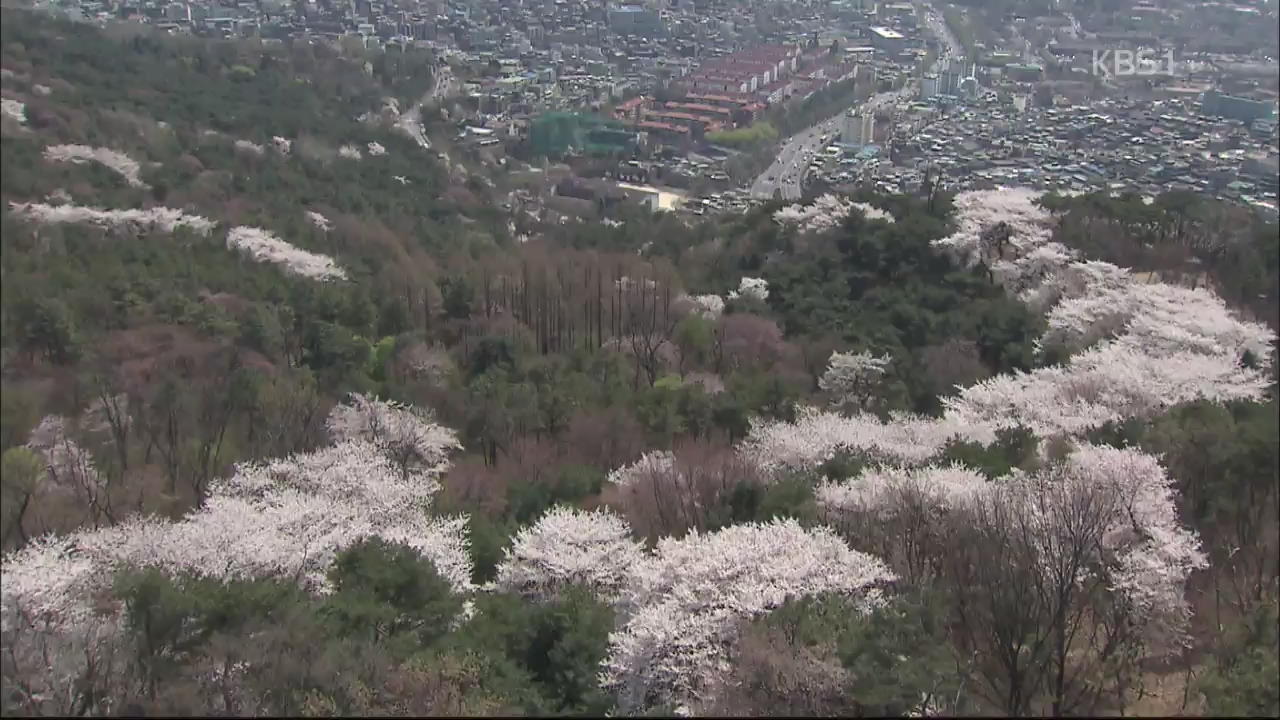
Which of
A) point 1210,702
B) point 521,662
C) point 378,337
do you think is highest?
point 1210,702

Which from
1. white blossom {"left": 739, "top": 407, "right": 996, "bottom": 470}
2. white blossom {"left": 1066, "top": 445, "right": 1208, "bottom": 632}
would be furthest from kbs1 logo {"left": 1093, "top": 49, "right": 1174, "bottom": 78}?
white blossom {"left": 1066, "top": 445, "right": 1208, "bottom": 632}

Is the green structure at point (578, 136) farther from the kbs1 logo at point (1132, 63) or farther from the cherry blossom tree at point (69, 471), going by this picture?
the cherry blossom tree at point (69, 471)

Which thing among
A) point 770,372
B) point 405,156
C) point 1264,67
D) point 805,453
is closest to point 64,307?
point 805,453

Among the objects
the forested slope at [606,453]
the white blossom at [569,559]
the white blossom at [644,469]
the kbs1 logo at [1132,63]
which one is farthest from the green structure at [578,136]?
the white blossom at [569,559]

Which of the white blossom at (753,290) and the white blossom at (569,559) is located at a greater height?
the white blossom at (569,559)

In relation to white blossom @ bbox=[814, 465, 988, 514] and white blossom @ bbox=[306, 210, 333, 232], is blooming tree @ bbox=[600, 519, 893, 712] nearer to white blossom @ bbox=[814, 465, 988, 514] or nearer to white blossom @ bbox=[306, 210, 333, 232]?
white blossom @ bbox=[814, 465, 988, 514]

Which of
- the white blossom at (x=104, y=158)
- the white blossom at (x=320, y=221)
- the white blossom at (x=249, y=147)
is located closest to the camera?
the white blossom at (x=104, y=158)

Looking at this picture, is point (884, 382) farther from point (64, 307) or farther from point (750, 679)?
point (64, 307)
